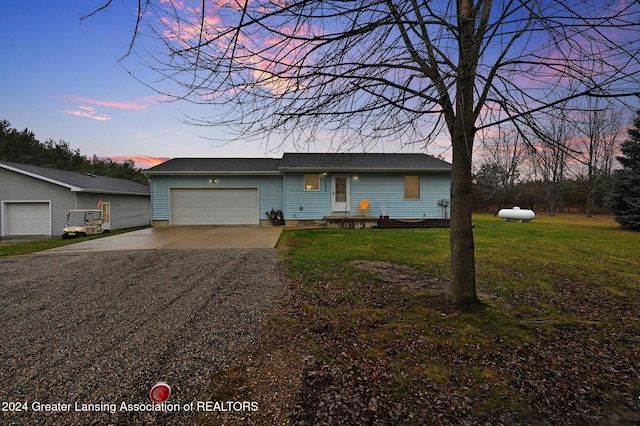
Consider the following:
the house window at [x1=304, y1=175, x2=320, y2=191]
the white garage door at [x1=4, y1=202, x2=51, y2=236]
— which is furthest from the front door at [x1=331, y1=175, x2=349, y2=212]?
the white garage door at [x1=4, y1=202, x2=51, y2=236]

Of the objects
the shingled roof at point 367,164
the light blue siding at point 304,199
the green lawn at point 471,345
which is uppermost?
the shingled roof at point 367,164

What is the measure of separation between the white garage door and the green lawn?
1492 centimetres

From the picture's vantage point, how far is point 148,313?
339cm

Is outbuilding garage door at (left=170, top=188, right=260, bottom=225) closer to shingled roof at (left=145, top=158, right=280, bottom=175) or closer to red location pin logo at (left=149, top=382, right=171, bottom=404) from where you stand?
shingled roof at (left=145, top=158, right=280, bottom=175)

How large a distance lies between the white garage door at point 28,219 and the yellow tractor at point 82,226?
3.55 feet

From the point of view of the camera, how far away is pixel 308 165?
13.2 m

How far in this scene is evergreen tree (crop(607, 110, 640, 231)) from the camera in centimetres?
1213

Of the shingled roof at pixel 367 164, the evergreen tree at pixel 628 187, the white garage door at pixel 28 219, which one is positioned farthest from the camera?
the white garage door at pixel 28 219

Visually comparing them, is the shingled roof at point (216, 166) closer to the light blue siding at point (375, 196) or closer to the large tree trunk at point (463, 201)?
the light blue siding at point (375, 196)

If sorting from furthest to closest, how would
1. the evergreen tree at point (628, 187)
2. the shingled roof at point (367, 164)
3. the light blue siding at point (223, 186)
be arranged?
the light blue siding at point (223, 186)
the shingled roof at point (367, 164)
the evergreen tree at point (628, 187)

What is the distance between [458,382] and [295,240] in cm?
734

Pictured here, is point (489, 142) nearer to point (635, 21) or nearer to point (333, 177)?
point (635, 21)

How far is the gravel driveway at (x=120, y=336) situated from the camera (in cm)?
183

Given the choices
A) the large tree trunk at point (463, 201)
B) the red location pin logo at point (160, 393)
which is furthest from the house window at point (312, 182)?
Result: the red location pin logo at point (160, 393)
